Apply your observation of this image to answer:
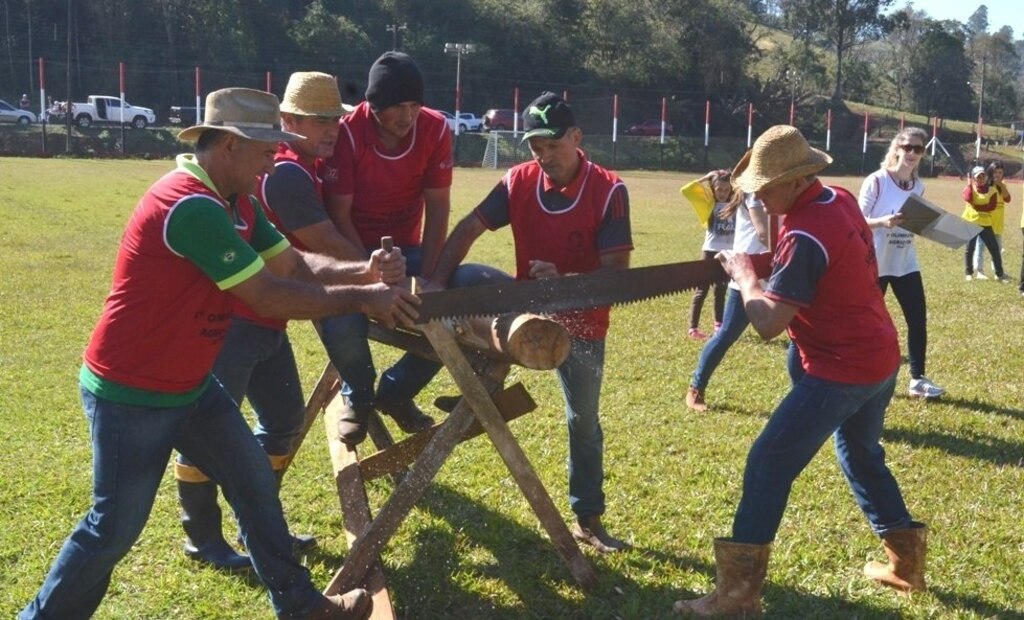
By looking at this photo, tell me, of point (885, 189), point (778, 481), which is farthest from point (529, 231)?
point (885, 189)

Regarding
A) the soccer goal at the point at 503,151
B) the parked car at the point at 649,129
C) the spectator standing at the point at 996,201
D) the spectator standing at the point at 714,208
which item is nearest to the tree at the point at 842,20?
the parked car at the point at 649,129

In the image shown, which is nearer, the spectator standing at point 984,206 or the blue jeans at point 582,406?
the blue jeans at point 582,406

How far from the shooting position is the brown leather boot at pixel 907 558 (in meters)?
4.84

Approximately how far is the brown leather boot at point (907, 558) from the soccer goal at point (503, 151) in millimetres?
47563

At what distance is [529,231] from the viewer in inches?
200

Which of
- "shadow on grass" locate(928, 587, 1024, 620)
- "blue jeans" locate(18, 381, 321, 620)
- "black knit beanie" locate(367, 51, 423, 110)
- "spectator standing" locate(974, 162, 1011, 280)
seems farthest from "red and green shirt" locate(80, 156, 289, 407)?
"spectator standing" locate(974, 162, 1011, 280)

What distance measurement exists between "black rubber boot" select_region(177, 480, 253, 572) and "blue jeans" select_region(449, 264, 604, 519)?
1638mm

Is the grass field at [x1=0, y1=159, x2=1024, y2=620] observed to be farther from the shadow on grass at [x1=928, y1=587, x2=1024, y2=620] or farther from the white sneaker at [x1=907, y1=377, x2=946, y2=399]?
the white sneaker at [x1=907, y1=377, x2=946, y2=399]

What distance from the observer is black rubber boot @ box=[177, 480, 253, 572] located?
199 inches

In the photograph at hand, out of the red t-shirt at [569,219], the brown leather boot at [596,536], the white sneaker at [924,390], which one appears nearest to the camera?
the red t-shirt at [569,219]

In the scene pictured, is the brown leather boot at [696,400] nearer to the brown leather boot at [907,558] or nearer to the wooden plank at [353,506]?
the brown leather boot at [907,558]

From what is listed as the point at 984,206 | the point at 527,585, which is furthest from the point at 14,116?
the point at 527,585

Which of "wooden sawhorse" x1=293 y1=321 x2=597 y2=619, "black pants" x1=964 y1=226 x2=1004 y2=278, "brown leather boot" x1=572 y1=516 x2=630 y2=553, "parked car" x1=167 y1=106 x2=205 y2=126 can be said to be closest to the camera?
"wooden sawhorse" x1=293 y1=321 x2=597 y2=619

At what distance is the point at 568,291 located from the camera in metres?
4.53
